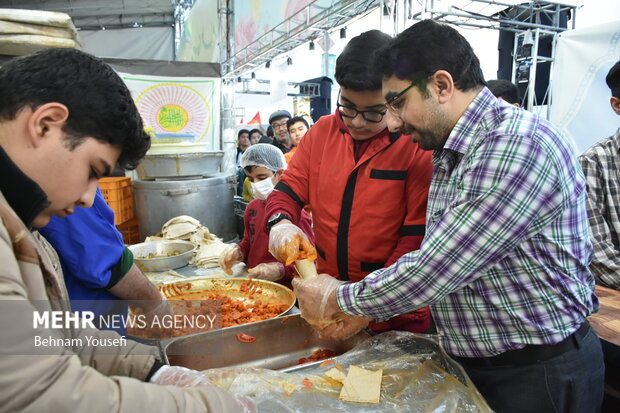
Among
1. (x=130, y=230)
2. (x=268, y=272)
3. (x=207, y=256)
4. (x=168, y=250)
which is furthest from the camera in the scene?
(x=130, y=230)

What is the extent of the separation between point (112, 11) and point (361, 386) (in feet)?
46.4

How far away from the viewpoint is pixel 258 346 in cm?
160

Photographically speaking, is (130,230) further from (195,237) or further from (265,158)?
(265,158)

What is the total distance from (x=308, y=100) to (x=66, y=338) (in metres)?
6.73

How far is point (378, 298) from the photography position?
1.19m

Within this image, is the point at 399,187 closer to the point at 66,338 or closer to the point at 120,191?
the point at 66,338

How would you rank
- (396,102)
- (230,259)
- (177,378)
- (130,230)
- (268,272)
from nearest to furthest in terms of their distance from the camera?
(177,378) < (396,102) < (268,272) < (230,259) < (130,230)

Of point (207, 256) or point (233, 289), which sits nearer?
point (233, 289)

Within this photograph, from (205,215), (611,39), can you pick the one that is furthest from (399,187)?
(611,39)

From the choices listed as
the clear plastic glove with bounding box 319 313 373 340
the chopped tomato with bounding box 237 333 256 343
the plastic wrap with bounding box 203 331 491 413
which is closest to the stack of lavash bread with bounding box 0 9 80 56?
the chopped tomato with bounding box 237 333 256 343

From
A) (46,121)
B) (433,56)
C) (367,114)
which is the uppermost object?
(433,56)

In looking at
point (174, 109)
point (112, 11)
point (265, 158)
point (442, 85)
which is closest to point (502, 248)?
point (442, 85)

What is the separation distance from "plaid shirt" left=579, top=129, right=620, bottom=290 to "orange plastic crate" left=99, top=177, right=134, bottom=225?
403 centimetres

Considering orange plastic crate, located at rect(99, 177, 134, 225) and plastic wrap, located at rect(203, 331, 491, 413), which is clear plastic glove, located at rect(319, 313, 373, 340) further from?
orange plastic crate, located at rect(99, 177, 134, 225)
